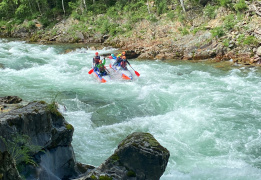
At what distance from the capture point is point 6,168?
265 cm

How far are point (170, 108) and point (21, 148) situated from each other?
6.76m

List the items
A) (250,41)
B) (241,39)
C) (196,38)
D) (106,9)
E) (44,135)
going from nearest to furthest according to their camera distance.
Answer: (44,135), (250,41), (241,39), (196,38), (106,9)

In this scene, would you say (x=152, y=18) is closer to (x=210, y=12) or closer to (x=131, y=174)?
(x=210, y=12)

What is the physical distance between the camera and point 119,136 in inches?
291

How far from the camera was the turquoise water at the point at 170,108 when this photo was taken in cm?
642

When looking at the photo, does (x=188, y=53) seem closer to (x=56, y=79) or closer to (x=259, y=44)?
(x=259, y=44)

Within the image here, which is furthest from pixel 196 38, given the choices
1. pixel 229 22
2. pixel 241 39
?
pixel 241 39

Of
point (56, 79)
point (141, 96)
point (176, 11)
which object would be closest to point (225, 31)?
point (176, 11)

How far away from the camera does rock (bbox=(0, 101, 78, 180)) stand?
3496 mm

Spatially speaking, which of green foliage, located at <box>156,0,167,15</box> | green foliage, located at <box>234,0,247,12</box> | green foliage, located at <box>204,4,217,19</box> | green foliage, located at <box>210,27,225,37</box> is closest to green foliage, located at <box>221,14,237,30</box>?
green foliage, located at <box>210,27,225,37</box>

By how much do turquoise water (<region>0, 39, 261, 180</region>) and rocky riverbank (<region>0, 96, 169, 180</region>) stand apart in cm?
168

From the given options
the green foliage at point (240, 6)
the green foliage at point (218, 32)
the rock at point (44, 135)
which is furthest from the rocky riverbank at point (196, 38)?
the rock at point (44, 135)

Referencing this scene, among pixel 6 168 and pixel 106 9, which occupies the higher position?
pixel 106 9

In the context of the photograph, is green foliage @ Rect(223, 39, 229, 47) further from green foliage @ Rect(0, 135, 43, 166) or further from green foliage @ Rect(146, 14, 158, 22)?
green foliage @ Rect(0, 135, 43, 166)
